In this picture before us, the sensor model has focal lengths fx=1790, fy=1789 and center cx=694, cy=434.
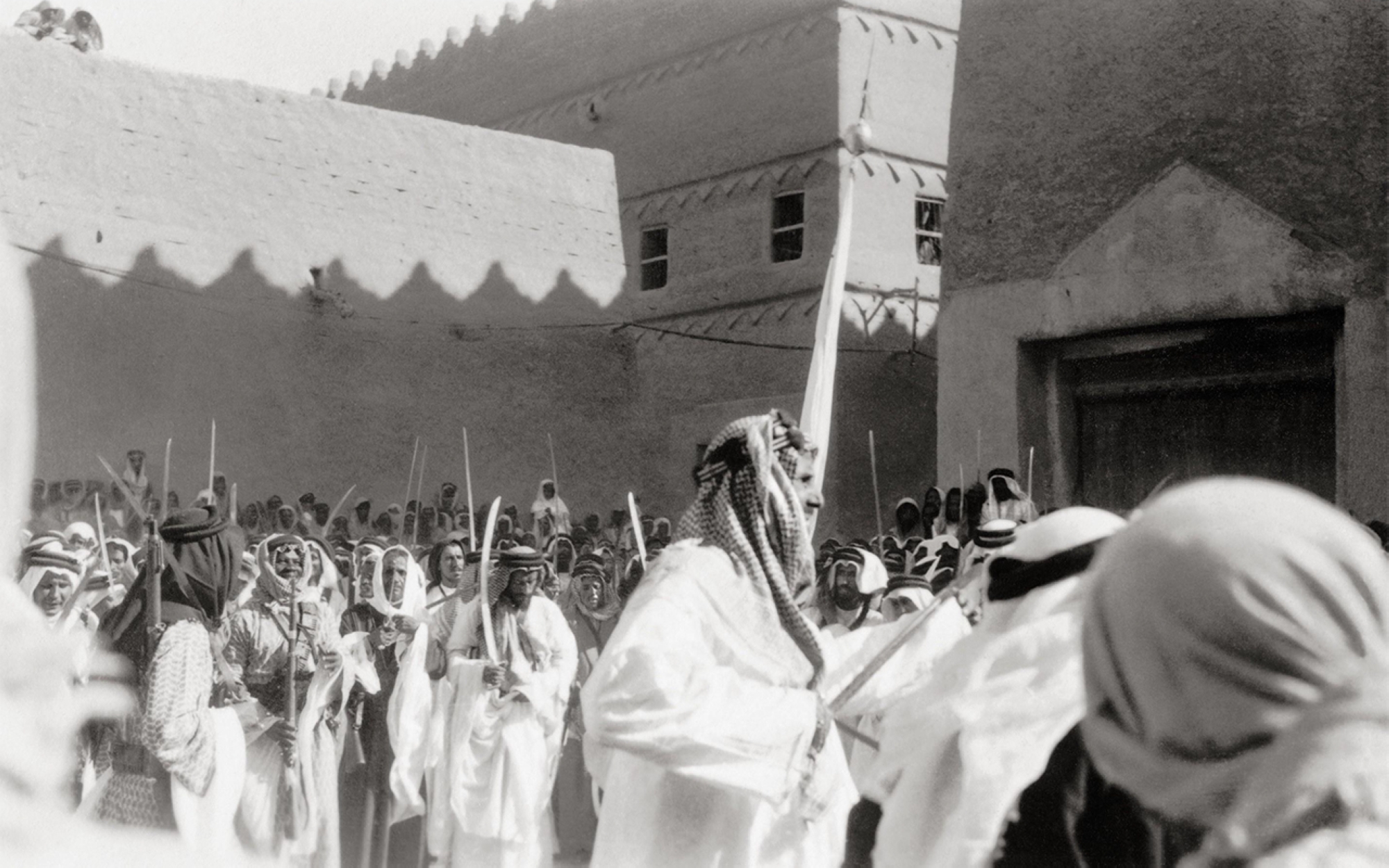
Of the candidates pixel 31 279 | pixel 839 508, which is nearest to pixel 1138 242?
pixel 839 508

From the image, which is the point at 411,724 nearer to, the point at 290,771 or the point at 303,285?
the point at 290,771

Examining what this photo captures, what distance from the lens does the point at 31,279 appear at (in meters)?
17.0

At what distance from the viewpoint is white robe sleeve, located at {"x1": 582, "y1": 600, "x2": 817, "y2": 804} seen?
372 cm

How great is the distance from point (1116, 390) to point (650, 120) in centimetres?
919

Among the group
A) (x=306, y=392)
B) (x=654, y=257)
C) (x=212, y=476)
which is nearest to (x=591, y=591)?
(x=212, y=476)

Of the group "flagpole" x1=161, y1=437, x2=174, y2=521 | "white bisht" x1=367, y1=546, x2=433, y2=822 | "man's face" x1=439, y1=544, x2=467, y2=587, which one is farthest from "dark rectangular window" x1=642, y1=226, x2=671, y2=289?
"white bisht" x1=367, y1=546, x2=433, y2=822

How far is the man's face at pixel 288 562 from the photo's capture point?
7832 mm

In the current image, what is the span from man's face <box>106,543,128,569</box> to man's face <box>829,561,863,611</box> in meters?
4.50

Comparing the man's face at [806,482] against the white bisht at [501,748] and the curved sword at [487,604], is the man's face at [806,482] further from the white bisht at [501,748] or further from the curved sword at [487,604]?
the white bisht at [501,748]

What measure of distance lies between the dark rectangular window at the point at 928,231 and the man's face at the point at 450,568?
10835 mm

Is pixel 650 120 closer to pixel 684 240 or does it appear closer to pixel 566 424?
pixel 684 240

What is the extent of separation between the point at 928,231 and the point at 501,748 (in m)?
13.1

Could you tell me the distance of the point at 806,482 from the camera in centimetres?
436

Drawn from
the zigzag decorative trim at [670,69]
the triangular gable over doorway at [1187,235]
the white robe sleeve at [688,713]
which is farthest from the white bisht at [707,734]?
the zigzag decorative trim at [670,69]
